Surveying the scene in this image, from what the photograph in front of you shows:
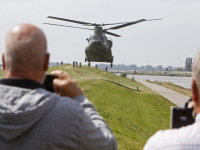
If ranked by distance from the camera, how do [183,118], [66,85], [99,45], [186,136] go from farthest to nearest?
[99,45] → [66,85] → [183,118] → [186,136]

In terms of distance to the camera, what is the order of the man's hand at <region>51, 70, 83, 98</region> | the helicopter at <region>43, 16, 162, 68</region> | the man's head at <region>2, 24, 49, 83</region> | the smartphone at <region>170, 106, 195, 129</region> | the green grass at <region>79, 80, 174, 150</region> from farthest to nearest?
the helicopter at <region>43, 16, 162, 68</region>
the green grass at <region>79, 80, 174, 150</region>
the man's hand at <region>51, 70, 83, 98</region>
the man's head at <region>2, 24, 49, 83</region>
the smartphone at <region>170, 106, 195, 129</region>

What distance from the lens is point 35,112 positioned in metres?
2.41

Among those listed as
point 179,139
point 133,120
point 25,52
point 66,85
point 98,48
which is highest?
point 98,48

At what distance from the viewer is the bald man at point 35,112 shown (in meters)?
2.43

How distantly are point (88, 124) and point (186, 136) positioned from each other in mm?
651

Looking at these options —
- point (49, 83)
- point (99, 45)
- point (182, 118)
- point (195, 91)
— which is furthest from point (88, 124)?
point (99, 45)

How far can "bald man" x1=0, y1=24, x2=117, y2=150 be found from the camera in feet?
7.98

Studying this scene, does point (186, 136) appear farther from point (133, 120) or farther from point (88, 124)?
point (133, 120)

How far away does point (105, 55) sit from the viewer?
3928 cm

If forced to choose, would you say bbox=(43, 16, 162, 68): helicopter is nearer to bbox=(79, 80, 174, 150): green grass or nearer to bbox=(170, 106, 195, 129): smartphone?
bbox=(79, 80, 174, 150): green grass

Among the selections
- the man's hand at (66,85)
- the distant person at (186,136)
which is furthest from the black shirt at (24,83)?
the distant person at (186,136)

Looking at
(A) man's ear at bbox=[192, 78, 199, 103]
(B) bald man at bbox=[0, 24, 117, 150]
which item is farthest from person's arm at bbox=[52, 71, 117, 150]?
(A) man's ear at bbox=[192, 78, 199, 103]

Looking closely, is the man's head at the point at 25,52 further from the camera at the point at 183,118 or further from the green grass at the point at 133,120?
the green grass at the point at 133,120

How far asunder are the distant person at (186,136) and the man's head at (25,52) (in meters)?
0.90
